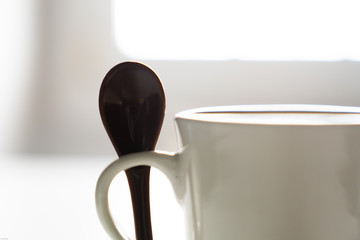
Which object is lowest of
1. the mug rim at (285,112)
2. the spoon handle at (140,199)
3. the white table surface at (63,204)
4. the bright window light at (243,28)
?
the white table surface at (63,204)

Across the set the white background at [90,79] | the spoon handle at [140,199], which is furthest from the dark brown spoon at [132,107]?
the white background at [90,79]

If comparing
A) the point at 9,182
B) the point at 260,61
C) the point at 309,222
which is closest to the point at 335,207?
the point at 309,222

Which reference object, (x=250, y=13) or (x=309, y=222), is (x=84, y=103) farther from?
(x=309, y=222)

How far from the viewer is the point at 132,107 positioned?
0.47 feet

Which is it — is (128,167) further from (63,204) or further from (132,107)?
(63,204)

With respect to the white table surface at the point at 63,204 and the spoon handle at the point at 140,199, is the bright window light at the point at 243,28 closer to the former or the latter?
the white table surface at the point at 63,204

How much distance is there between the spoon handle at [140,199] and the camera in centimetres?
15

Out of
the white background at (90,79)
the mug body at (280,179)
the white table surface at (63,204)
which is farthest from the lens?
→ the white background at (90,79)

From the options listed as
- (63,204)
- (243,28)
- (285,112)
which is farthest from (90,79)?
(285,112)

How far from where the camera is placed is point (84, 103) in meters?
0.76

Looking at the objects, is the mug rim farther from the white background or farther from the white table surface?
the white background

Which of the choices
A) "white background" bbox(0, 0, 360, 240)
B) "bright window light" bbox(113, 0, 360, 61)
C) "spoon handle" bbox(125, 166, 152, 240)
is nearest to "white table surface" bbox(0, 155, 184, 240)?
"spoon handle" bbox(125, 166, 152, 240)

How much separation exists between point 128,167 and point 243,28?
2.18 feet

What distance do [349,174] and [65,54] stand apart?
72 cm
